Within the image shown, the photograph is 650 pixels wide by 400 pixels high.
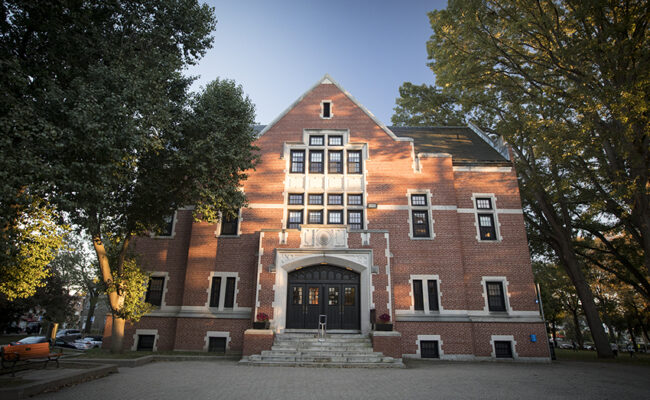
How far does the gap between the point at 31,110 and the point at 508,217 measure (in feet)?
69.0

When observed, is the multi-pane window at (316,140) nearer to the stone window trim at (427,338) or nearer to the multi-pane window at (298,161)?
the multi-pane window at (298,161)

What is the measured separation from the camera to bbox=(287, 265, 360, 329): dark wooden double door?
16902mm

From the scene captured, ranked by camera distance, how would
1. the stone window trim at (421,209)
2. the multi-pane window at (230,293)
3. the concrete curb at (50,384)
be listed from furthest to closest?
1. the stone window trim at (421,209)
2. the multi-pane window at (230,293)
3. the concrete curb at (50,384)

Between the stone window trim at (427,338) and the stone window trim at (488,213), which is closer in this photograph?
the stone window trim at (427,338)

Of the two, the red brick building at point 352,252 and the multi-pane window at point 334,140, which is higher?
the multi-pane window at point 334,140

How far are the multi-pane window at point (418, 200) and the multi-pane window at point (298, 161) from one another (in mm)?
6499

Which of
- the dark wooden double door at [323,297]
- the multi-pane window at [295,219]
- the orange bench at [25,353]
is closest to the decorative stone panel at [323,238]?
the dark wooden double door at [323,297]

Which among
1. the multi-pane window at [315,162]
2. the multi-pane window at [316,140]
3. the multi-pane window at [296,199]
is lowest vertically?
the multi-pane window at [296,199]

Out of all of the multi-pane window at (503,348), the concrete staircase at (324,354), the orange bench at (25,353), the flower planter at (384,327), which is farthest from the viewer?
the multi-pane window at (503,348)

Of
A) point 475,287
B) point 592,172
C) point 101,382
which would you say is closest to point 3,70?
point 101,382

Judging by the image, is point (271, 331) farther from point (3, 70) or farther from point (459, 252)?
point (3, 70)

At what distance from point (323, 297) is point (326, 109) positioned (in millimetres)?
11294

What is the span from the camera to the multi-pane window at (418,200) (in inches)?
772

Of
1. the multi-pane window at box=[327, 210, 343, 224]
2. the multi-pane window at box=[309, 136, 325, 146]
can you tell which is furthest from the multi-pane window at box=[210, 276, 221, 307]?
the multi-pane window at box=[309, 136, 325, 146]
